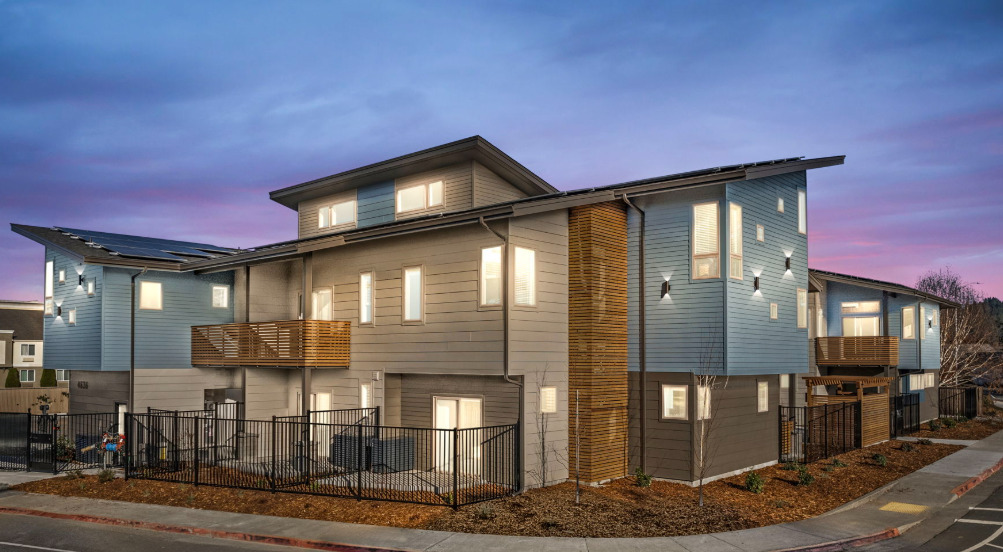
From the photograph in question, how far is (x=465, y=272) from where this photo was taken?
2042 centimetres

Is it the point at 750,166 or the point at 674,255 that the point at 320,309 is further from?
the point at 750,166

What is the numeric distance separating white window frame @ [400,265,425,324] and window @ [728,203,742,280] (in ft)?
28.2

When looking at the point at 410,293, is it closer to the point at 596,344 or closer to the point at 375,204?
the point at 596,344

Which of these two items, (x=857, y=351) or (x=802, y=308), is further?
(x=857, y=351)

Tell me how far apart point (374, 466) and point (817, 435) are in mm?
18205

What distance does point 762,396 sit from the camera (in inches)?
931

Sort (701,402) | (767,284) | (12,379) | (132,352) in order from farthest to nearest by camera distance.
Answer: (12,379) < (132,352) < (767,284) < (701,402)

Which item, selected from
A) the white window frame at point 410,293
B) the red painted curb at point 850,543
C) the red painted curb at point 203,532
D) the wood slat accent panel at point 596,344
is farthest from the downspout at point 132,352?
the red painted curb at point 850,543

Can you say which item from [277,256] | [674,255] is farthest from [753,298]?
[277,256]

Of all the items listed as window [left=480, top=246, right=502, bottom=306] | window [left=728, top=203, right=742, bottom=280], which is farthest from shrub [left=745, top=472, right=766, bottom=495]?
window [left=480, top=246, right=502, bottom=306]

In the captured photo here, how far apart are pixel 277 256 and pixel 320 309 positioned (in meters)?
2.31

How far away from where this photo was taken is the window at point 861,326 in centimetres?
3700

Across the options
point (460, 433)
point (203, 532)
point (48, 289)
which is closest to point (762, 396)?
point (460, 433)

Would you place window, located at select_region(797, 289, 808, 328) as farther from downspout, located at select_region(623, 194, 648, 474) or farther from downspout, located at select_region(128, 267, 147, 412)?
downspout, located at select_region(128, 267, 147, 412)
